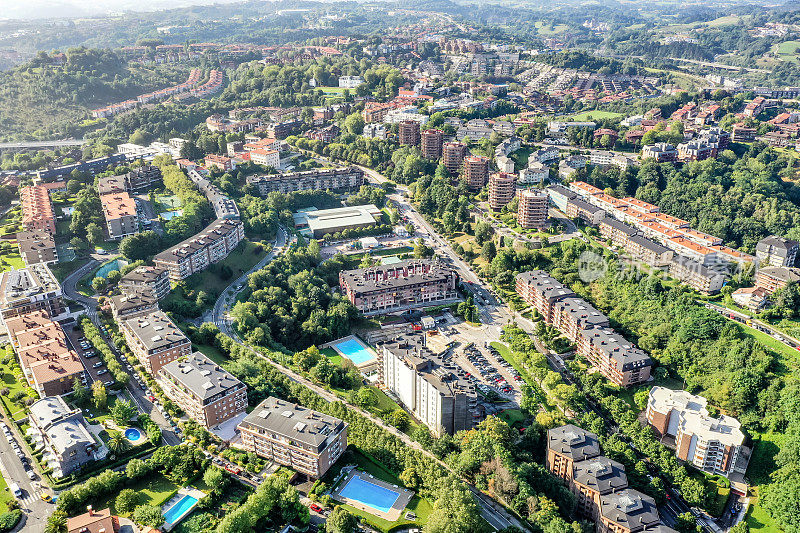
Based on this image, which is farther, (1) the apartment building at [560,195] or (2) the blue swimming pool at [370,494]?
(1) the apartment building at [560,195]

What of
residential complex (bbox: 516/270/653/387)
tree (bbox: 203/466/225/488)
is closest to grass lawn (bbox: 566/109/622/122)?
residential complex (bbox: 516/270/653/387)

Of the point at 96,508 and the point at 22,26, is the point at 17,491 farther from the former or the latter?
the point at 22,26

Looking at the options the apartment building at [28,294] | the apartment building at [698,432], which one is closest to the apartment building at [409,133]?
the apartment building at [28,294]

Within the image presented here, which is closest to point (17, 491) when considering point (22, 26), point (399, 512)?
point (399, 512)

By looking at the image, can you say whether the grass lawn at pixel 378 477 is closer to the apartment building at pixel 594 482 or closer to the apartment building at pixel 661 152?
the apartment building at pixel 594 482

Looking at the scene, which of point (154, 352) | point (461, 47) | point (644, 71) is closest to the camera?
point (154, 352)

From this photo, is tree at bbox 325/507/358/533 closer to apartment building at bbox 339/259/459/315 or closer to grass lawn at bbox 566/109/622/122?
apartment building at bbox 339/259/459/315
